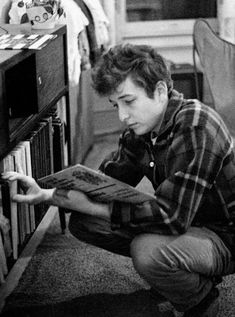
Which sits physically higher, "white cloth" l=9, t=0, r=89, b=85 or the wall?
the wall

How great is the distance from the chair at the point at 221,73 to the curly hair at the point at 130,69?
1136mm

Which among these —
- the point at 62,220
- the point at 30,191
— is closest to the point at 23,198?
the point at 30,191

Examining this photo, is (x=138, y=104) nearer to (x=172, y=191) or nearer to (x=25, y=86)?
(x=172, y=191)

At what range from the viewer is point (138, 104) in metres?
1.79

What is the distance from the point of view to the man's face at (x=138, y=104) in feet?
5.85

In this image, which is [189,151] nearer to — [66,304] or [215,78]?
[66,304]

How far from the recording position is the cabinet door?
226cm

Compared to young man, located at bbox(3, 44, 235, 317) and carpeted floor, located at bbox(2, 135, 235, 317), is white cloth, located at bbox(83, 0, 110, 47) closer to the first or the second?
carpeted floor, located at bbox(2, 135, 235, 317)

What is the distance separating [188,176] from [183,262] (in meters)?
0.26

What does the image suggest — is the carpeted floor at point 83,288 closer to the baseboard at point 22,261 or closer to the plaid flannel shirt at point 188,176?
the baseboard at point 22,261

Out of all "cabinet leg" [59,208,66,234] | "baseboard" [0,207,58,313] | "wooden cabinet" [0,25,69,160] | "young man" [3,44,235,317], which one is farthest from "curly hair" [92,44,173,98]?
"cabinet leg" [59,208,66,234]

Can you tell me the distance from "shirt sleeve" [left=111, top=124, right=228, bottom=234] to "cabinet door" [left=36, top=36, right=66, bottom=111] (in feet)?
2.14

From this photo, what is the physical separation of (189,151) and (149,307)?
2.10ft

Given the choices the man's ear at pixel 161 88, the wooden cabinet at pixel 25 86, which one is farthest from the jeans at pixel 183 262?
the wooden cabinet at pixel 25 86
